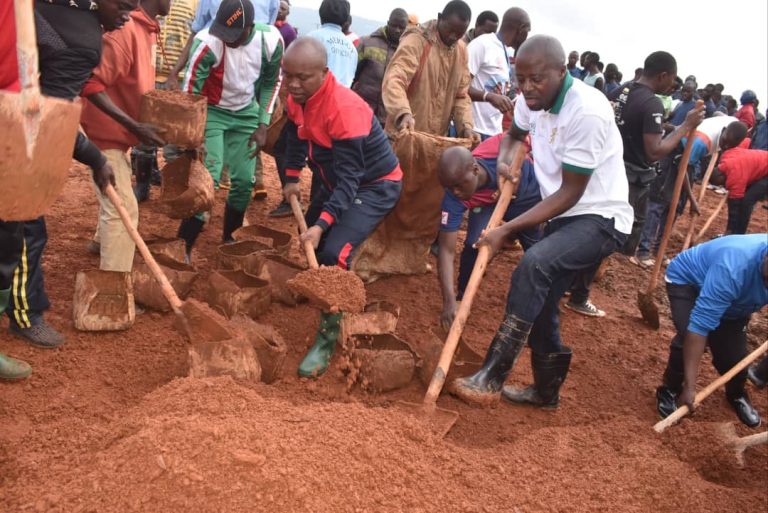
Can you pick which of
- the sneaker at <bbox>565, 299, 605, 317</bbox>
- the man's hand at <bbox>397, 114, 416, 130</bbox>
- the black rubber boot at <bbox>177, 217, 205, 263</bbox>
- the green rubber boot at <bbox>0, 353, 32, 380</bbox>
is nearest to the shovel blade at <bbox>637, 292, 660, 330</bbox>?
the sneaker at <bbox>565, 299, 605, 317</bbox>

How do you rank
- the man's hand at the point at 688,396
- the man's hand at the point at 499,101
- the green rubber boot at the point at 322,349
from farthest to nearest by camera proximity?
1. the man's hand at the point at 499,101
2. the green rubber boot at the point at 322,349
3. the man's hand at the point at 688,396

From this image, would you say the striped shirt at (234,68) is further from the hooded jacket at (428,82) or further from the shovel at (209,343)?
the shovel at (209,343)

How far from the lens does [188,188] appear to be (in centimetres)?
366

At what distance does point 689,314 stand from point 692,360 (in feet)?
1.41

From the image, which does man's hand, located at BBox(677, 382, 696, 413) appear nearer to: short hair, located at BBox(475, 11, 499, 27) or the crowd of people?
the crowd of people

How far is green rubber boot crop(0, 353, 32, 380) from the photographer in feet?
8.75

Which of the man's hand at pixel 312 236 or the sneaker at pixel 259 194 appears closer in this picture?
the man's hand at pixel 312 236

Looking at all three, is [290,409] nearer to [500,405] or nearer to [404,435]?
[404,435]

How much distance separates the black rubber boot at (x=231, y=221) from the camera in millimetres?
4441

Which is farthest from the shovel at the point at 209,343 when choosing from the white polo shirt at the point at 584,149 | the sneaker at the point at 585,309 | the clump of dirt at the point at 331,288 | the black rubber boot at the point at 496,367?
the sneaker at the point at 585,309

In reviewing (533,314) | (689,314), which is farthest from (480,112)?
(533,314)

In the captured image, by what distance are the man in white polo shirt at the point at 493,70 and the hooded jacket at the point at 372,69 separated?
35.4 inches

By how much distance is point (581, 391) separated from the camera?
3713mm

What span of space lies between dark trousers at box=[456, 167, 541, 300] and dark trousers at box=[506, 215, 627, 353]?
809 mm
